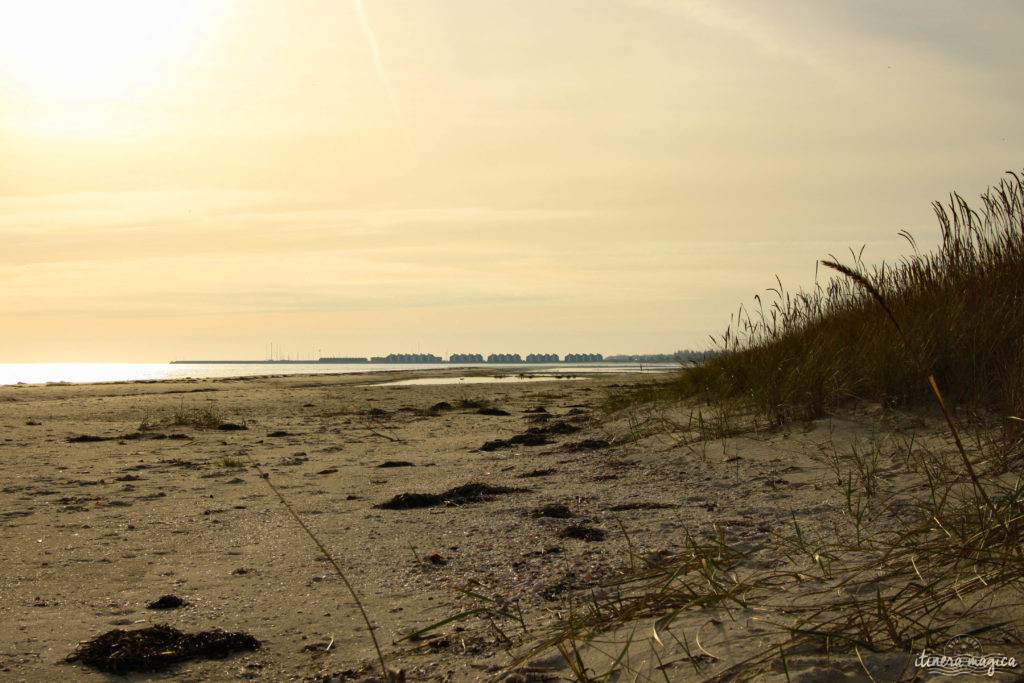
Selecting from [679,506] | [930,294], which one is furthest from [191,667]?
[930,294]

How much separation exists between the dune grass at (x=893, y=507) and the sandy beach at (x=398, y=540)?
8 cm

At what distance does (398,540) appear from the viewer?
146 inches

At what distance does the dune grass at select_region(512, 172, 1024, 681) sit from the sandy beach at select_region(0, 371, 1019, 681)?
0.08 m

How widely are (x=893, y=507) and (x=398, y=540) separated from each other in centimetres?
222

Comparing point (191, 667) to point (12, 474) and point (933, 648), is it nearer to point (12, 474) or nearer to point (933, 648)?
point (933, 648)

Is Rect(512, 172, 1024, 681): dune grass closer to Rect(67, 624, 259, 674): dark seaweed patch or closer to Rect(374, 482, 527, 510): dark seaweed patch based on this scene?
Rect(67, 624, 259, 674): dark seaweed patch

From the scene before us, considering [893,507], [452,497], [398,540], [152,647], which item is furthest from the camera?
[452,497]

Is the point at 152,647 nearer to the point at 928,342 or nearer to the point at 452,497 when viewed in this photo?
the point at 452,497

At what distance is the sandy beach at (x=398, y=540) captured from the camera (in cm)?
228

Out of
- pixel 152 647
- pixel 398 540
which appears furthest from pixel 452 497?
pixel 152 647

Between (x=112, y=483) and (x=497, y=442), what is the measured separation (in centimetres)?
339

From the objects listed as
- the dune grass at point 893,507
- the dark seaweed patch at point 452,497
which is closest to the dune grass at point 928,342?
the dune grass at point 893,507

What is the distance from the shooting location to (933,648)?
1.65 metres

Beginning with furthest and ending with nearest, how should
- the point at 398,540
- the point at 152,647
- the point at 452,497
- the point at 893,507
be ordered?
1. the point at 452,497
2. the point at 398,540
3. the point at 893,507
4. the point at 152,647
